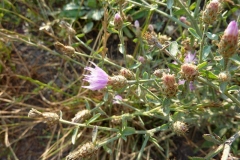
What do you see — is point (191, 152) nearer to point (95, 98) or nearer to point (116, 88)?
point (95, 98)

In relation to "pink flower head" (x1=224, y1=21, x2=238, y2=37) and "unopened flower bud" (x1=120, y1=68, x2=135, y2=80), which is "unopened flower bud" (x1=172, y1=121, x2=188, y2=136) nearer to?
"unopened flower bud" (x1=120, y1=68, x2=135, y2=80)

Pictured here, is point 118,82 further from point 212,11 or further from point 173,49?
point 212,11

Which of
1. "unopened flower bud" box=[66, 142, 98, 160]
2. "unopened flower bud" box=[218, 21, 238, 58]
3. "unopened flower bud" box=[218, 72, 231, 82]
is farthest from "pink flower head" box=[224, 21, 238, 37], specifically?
"unopened flower bud" box=[66, 142, 98, 160]

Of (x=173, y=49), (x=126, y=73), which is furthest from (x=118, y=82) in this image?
(x=173, y=49)

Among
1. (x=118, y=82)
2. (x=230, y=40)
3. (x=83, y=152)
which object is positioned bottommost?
(x=83, y=152)

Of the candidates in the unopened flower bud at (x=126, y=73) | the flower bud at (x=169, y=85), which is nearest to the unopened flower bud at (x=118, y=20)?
the unopened flower bud at (x=126, y=73)

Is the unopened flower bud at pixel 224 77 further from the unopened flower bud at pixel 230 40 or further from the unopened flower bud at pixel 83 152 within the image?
the unopened flower bud at pixel 83 152
